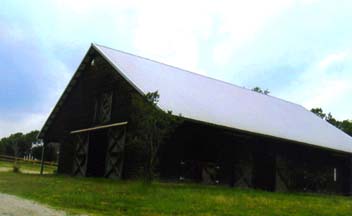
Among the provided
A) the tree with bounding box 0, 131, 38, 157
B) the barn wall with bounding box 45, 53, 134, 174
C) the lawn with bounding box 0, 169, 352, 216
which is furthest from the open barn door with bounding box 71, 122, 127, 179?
the tree with bounding box 0, 131, 38, 157

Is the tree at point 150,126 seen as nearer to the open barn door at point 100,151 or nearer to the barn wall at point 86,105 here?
the open barn door at point 100,151

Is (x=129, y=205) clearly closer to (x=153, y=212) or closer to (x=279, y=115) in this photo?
(x=153, y=212)

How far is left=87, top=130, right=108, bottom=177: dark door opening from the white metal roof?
4226 mm

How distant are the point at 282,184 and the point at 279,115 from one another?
547 cm

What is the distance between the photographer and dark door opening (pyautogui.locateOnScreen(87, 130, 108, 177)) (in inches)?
1000

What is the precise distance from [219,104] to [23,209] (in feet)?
55.8

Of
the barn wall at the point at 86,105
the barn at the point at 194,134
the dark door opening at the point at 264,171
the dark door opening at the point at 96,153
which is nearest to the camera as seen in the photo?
the barn at the point at 194,134

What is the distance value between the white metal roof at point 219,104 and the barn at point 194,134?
10 centimetres

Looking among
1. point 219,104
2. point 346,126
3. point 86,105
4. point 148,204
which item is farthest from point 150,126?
point 346,126

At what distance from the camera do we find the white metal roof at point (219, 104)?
22516 millimetres

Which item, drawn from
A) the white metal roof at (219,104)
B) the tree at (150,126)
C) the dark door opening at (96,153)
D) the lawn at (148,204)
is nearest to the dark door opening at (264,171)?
the white metal roof at (219,104)

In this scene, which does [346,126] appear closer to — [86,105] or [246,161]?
[246,161]

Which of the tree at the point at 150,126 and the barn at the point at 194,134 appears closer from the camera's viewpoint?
the tree at the point at 150,126

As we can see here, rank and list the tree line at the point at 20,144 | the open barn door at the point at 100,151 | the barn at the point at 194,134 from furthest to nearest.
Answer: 1. the tree line at the point at 20,144
2. the open barn door at the point at 100,151
3. the barn at the point at 194,134
